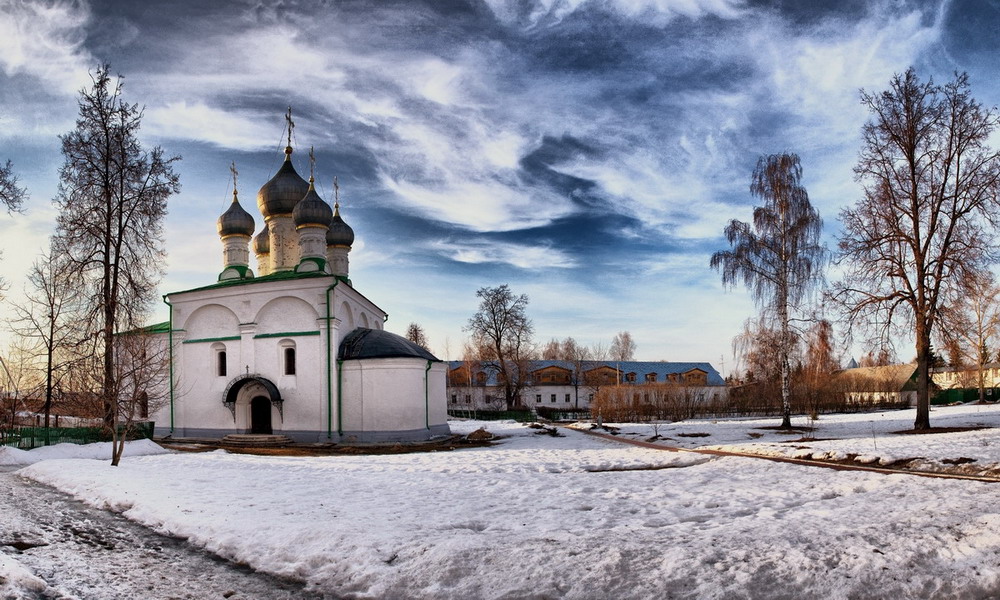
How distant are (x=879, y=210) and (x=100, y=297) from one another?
2436 cm

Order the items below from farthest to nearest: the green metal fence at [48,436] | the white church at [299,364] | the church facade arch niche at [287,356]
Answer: the church facade arch niche at [287,356]
the white church at [299,364]
the green metal fence at [48,436]

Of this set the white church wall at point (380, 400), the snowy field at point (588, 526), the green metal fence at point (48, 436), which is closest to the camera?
the snowy field at point (588, 526)

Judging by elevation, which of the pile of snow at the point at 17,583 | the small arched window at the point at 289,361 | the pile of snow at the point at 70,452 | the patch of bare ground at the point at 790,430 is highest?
the small arched window at the point at 289,361

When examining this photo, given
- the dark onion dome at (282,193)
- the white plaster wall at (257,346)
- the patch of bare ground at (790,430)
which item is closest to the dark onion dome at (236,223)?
the dark onion dome at (282,193)

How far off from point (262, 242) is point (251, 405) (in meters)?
9.46

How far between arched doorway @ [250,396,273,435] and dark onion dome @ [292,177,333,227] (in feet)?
24.6

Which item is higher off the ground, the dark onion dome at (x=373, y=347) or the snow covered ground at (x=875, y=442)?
the dark onion dome at (x=373, y=347)

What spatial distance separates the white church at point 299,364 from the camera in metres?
22.3

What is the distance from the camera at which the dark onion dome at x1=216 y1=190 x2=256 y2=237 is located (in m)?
27.6

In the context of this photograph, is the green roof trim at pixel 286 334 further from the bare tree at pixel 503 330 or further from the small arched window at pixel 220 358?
the bare tree at pixel 503 330

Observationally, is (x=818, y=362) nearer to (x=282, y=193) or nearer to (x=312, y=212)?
(x=312, y=212)

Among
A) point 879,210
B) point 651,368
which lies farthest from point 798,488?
point 651,368

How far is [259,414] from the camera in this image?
78.5 ft

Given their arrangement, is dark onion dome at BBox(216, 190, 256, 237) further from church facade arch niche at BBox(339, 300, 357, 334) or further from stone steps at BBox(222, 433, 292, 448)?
stone steps at BBox(222, 433, 292, 448)
